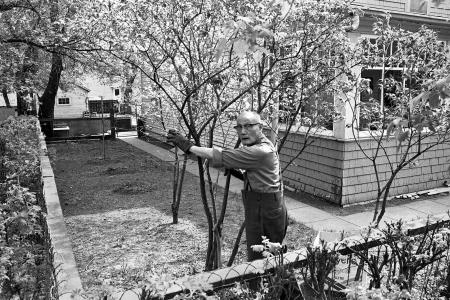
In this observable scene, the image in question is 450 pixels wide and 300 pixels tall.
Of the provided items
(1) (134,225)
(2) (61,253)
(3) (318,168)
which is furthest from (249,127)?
(3) (318,168)

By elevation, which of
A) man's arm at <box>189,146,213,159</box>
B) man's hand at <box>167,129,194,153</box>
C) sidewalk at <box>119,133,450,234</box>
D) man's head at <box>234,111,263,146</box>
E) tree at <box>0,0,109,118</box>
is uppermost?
tree at <box>0,0,109,118</box>

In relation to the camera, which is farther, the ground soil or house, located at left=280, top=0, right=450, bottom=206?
house, located at left=280, top=0, right=450, bottom=206

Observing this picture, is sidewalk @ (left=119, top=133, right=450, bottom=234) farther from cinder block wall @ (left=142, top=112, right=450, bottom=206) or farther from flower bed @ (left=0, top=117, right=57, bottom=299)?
flower bed @ (left=0, top=117, right=57, bottom=299)

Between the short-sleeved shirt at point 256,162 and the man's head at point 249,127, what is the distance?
0.07 meters

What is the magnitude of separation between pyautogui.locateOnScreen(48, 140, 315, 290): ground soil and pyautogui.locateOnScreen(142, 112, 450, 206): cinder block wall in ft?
5.99

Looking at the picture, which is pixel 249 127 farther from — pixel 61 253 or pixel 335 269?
pixel 61 253

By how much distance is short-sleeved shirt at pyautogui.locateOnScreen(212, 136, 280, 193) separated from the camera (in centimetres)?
376

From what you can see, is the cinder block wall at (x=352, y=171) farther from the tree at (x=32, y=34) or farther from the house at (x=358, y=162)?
the tree at (x=32, y=34)

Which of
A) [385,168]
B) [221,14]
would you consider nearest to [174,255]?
[221,14]

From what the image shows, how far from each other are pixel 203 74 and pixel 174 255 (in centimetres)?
299

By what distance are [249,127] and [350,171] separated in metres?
5.70

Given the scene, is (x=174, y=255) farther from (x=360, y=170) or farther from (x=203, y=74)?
(x=360, y=170)

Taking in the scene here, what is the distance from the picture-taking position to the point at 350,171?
9.01 metres

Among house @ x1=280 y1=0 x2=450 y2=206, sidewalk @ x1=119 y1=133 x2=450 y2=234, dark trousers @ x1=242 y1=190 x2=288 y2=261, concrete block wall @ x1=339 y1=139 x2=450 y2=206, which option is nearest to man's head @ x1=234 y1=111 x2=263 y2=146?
dark trousers @ x1=242 y1=190 x2=288 y2=261
